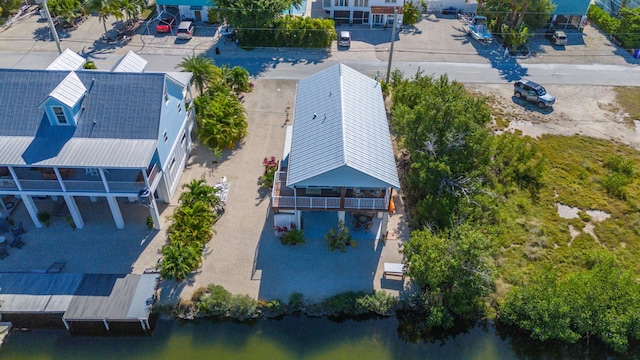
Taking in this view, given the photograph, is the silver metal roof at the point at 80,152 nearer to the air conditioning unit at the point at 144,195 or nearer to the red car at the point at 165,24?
the air conditioning unit at the point at 144,195

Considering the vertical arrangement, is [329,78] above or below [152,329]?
above

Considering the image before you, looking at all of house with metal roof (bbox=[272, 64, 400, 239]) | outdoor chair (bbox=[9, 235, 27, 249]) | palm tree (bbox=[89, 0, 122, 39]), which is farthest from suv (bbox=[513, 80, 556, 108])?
outdoor chair (bbox=[9, 235, 27, 249])

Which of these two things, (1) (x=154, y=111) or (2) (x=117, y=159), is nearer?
(2) (x=117, y=159)

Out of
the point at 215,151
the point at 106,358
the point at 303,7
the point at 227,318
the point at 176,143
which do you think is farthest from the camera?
the point at 303,7

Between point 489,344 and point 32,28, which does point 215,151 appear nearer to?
point 489,344

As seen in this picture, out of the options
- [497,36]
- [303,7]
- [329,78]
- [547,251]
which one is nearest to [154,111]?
[329,78]

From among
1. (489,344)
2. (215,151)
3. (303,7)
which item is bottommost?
(489,344)

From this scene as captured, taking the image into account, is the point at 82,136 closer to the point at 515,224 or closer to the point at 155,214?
the point at 155,214

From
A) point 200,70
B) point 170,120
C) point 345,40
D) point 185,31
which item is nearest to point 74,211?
point 170,120
